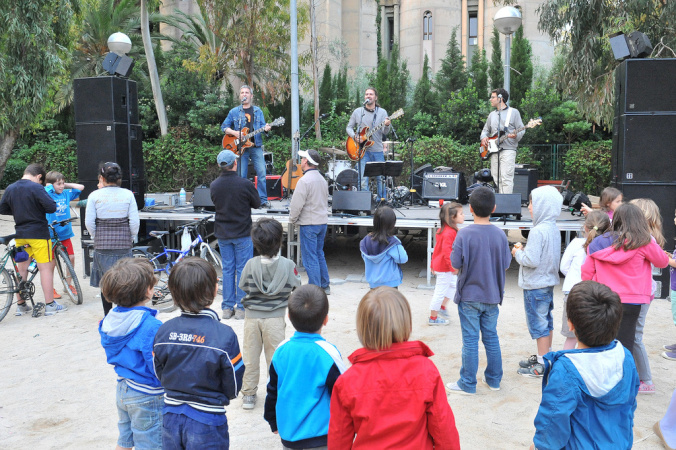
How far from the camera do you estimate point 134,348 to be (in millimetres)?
2785

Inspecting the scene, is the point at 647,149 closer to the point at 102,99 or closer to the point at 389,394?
the point at 389,394

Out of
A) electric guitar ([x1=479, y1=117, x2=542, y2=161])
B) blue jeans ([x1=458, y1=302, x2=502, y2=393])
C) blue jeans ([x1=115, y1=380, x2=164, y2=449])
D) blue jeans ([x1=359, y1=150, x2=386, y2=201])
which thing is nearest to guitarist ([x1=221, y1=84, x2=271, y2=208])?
blue jeans ([x1=359, y1=150, x2=386, y2=201])

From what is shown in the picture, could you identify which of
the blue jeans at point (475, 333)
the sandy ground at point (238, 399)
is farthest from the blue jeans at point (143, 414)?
the blue jeans at point (475, 333)

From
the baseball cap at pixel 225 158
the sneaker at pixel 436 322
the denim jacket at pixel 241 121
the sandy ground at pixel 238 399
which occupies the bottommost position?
the sandy ground at pixel 238 399

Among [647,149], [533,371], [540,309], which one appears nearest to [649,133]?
[647,149]

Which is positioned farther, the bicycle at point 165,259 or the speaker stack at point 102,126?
the speaker stack at point 102,126

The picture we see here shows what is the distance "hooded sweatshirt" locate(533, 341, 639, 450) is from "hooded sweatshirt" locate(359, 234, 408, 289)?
297 cm

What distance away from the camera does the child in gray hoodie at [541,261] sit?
4.48 meters

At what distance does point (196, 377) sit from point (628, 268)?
9.80ft

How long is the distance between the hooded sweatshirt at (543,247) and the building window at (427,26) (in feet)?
80.5

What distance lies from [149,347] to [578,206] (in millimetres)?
8034

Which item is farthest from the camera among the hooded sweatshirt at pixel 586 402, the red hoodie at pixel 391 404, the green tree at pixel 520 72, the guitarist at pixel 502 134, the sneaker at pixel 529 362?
the green tree at pixel 520 72

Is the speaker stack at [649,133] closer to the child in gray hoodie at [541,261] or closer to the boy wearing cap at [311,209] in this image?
the child in gray hoodie at [541,261]

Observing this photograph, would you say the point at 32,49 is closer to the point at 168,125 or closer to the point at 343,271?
the point at 168,125
